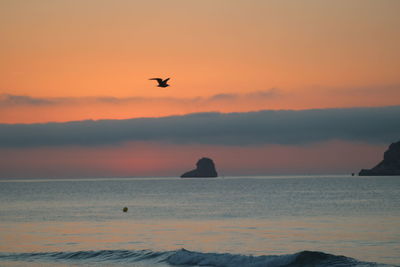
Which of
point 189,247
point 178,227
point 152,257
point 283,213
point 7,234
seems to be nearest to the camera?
point 152,257

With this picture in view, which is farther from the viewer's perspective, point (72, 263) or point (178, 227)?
point (178, 227)

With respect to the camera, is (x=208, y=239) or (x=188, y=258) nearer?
(x=188, y=258)

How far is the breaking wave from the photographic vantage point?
42.1m

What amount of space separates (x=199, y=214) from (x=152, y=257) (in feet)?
125

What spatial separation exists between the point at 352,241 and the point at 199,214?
35.2 metres

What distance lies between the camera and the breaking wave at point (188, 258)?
42.1 m

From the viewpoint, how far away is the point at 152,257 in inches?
1805

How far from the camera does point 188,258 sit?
4375 cm

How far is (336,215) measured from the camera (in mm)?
77062

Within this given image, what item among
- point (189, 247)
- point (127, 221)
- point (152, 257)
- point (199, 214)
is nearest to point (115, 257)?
point (152, 257)

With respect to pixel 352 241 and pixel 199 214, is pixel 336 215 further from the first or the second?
pixel 352 241

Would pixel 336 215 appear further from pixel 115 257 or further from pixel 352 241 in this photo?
pixel 115 257

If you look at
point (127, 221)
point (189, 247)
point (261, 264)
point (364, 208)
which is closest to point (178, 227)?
point (127, 221)

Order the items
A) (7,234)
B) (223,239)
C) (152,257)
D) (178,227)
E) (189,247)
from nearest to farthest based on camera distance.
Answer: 1. (152,257)
2. (189,247)
3. (223,239)
4. (7,234)
5. (178,227)
